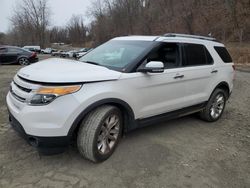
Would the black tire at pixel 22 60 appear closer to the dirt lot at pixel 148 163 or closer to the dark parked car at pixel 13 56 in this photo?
the dark parked car at pixel 13 56

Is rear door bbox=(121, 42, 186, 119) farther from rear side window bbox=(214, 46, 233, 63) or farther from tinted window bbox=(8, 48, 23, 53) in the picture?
tinted window bbox=(8, 48, 23, 53)

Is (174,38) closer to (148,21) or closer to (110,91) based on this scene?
(110,91)

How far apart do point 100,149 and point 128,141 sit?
0.85m

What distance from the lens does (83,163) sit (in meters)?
3.50

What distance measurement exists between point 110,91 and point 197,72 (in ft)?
6.78

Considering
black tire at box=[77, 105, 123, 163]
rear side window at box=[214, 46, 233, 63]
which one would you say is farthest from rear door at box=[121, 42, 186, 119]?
rear side window at box=[214, 46, 233, 63]

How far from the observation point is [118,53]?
4.27m

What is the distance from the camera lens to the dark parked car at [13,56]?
16.9 m

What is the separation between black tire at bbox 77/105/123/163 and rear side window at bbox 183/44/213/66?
184cm

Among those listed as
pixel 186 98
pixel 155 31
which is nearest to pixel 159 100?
pixel 186 98

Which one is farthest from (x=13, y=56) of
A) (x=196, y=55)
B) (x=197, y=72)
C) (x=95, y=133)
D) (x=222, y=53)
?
(x=95, y=133)

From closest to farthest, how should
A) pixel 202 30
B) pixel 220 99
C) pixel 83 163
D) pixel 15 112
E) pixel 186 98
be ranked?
pixel 15 112
pixel 83 163
pixel 186 98
pixel 220 99
pixel 202 30

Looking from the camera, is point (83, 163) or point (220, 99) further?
point (220, 99)

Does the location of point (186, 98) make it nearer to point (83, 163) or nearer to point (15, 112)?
point (83, 163)
